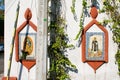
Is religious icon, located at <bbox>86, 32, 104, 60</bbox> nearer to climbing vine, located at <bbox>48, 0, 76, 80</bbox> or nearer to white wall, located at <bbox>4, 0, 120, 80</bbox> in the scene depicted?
white wall, located at <bbox>4, 0, 120, 80</bbox>

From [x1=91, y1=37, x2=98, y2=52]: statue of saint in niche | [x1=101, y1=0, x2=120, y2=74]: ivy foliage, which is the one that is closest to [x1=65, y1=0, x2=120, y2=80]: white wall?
[x1=101, y1=0, x2=120, y2=74]: ivy foliage

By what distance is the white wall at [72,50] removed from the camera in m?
8.68

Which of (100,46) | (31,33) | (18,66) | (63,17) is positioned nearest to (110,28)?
(100,46)

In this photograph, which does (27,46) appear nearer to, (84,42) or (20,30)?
(20,30)

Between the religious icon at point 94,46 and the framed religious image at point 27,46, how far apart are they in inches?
55.2

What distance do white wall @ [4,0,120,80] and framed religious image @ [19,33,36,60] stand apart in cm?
26

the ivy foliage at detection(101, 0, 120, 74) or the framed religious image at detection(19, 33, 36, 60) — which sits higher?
the ivy foliage at detection(101, 0, 120, 74)

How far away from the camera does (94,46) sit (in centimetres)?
872

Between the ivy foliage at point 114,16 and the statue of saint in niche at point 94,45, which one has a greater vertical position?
the ivy foliage at point 114,16

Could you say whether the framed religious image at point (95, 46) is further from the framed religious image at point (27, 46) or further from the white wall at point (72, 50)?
the framed religious image at point (27, 46)

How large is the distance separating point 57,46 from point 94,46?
3.10ft

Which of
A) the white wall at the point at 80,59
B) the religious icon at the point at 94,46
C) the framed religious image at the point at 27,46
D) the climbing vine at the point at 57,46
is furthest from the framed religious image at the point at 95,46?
the framed religious image at the point at 27,46

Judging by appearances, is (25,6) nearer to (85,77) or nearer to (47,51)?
(47,51)

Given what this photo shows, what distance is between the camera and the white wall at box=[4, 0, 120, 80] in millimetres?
8680
